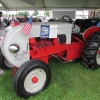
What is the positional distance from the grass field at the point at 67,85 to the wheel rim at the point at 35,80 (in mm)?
113

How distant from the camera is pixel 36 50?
226 centimetres

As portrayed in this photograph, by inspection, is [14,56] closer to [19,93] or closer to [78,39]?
[19,93]

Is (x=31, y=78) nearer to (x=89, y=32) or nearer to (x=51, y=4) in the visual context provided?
(x=89, y=32)

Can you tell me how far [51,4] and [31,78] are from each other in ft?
34.6

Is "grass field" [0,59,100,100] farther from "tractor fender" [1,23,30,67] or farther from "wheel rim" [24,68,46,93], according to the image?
"tractor fender" [1,23,30,67]

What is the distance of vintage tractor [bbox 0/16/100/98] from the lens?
196 cm

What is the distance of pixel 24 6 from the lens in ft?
40.5

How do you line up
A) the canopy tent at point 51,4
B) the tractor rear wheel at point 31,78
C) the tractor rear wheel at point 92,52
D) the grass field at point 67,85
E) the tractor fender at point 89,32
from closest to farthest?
the tractor rear wheel at point 31,78
the grass field at point 67,85
the tractor rear wheel at point 92,52
the tractor fender at point 89,32
the canopy tent at point 51,4

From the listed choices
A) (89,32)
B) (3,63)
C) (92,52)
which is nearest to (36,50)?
(3,63)

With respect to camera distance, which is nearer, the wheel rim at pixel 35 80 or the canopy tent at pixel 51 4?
the wheel rim at pixel 35 80

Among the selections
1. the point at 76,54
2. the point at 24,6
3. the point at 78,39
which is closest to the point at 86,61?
the point at 76,54

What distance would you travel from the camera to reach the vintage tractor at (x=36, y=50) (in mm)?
1961

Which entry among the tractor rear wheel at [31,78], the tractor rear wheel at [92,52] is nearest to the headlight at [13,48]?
the tractor rear wheel at [31,78]

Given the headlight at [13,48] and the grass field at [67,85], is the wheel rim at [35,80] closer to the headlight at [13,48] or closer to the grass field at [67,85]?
the grass field at [67,85]
